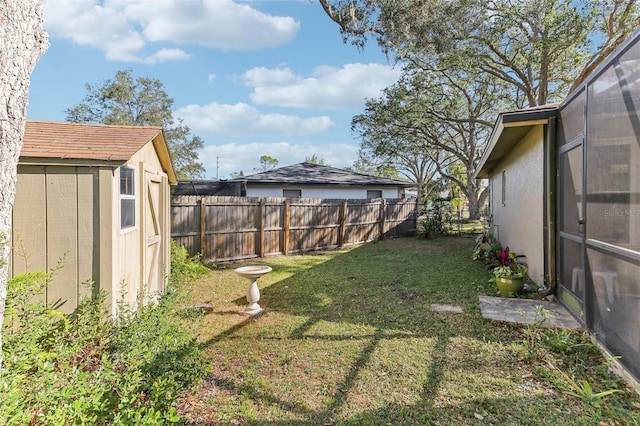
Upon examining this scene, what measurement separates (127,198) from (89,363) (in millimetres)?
1859

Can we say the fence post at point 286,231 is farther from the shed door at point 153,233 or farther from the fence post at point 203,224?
the shed door at point 153,233

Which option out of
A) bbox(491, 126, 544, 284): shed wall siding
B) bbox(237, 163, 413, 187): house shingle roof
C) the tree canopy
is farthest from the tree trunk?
the tree canopy

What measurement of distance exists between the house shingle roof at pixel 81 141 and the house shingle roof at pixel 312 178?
10.7 meters

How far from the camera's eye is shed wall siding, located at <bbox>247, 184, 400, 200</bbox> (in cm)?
1563

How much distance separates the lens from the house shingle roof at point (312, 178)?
1558 centimetres

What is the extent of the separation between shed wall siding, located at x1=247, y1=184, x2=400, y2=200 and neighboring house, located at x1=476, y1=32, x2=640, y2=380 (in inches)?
441

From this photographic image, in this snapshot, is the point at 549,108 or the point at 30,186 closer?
the point at 30,186

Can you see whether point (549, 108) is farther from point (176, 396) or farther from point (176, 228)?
point (176, 228)

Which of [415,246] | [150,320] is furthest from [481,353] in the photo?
[415,246]

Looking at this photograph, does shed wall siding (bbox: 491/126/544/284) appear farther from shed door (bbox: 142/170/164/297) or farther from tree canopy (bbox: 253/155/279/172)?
tree canopy (bbox: 253/155/279/172)

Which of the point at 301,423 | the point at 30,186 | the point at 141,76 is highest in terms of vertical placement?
the point at 141,76

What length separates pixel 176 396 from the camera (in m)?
2.47

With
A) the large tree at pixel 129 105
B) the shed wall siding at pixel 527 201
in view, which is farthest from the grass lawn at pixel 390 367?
the large tree at pixel 129 105

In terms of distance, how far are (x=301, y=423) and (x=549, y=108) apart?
5.35m
